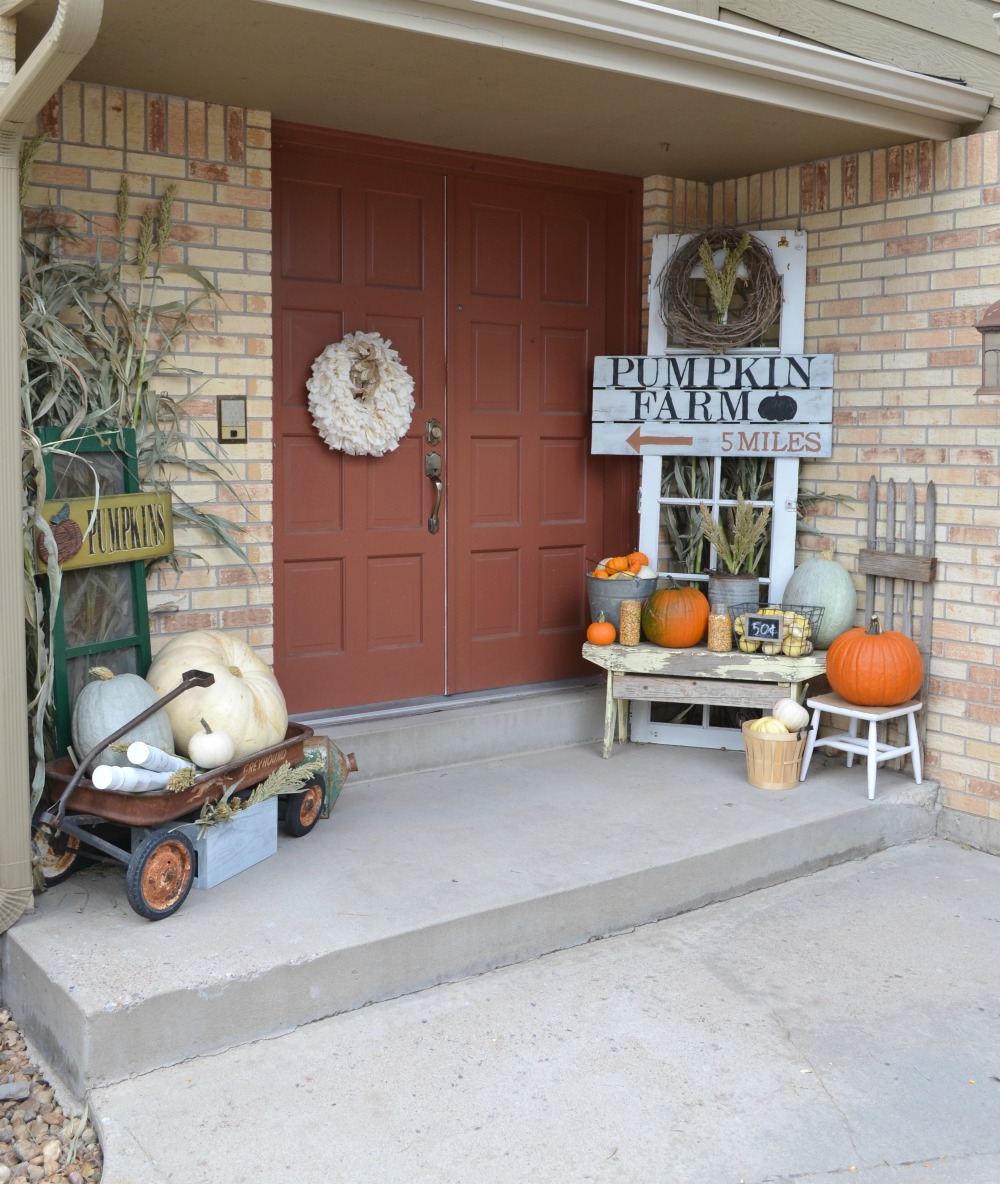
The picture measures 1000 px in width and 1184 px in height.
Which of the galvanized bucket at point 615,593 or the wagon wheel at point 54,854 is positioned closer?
the wagon wheel at point 54,854

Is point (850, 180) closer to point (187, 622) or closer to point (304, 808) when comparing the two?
point (187, 622)

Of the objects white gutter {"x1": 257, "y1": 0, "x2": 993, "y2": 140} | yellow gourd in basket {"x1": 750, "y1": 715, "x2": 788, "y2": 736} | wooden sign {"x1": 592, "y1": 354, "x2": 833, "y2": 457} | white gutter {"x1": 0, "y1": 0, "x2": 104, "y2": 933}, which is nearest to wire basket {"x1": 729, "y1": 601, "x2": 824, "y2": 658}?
yellow gourd in basket {"x1": 750, "y1": 715, "x2": 788, "y2": 736}

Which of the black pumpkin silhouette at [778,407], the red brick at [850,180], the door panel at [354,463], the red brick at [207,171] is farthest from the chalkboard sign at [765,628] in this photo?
the red brick at [207,171]

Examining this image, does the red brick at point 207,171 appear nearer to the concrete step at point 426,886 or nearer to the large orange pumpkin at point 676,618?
the concrete step at point 426,886

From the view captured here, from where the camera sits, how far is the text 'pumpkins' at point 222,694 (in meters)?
3.72

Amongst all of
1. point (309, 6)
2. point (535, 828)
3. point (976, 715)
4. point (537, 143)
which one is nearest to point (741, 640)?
point (976, 715)

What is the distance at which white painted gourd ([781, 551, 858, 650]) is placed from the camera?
5.09 meters

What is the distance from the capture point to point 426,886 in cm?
371

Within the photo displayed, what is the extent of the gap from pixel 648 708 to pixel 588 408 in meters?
1.45

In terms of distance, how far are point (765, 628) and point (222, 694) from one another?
2310 mm

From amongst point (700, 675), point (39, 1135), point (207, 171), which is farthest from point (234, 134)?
point (39, 1135)

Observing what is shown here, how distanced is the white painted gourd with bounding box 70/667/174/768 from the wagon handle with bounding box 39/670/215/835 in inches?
1.3

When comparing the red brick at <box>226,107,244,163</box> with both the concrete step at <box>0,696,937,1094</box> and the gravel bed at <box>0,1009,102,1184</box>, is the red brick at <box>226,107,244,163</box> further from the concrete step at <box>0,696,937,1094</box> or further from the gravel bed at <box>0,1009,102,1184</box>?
the gravel bed at <box>0,1009,102,1184</box>

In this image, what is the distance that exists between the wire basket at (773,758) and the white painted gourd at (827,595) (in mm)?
541
